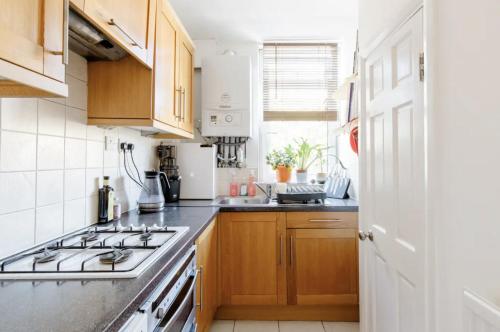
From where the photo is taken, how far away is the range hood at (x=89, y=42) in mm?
1107

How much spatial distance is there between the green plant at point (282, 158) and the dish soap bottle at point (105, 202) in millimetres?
1559

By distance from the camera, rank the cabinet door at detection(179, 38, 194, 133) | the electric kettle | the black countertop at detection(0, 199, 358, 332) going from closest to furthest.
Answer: the black countertop at detection(0, 199, 358, 332), the electric kettle, the cabinet door at detection(179, 38, 194, 133)

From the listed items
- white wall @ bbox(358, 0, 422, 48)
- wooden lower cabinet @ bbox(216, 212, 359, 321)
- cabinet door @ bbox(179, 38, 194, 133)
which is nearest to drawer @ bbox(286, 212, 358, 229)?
wooden lower cabinet @ bbox(216, 212, 359, 321)

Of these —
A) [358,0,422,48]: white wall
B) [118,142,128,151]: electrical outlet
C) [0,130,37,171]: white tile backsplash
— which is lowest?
[0,130,37,171]: white tile backsplash

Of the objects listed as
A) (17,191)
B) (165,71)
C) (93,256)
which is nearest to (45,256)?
(93,256)

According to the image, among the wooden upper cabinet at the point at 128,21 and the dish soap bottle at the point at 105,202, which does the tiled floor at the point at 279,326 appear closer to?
the dish soap bottle at the point at 105,202

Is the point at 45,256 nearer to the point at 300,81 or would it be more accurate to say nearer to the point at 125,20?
the point at 125,20

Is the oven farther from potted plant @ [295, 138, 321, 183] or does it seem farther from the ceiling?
the ceiling

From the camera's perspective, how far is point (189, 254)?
4.49ft

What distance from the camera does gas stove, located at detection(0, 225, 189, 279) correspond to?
91cm

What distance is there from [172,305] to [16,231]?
0.66m

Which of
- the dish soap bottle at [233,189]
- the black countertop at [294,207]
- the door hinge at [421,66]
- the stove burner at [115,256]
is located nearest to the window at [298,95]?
the dish soap bottle at [233,189]

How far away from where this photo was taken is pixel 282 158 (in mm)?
2889

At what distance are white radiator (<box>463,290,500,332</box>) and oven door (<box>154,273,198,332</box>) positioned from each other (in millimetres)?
897
